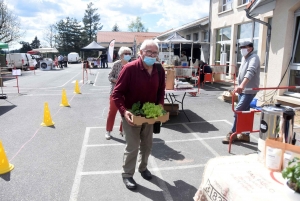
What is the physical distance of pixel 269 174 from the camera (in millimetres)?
1832

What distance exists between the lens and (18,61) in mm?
27359

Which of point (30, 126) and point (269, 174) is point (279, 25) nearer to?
point (269, 174)

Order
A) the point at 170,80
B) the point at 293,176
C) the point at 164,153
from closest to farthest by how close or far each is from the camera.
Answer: the point at 293,176 < the point at 164,153 < the point at 170,80

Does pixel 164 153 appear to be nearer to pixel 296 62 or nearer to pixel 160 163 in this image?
pixel 160 163

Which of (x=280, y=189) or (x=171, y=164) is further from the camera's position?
(x=171, y=164)

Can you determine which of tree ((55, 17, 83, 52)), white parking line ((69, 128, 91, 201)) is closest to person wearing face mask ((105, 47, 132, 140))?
white parking line ((69, 128, 91, 201))

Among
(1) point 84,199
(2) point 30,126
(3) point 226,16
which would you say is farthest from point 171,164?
(3) point 226,16

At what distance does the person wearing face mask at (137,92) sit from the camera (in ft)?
10.1

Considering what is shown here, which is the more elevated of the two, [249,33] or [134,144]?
[249,33]

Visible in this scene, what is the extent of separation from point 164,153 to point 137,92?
187 centimetres

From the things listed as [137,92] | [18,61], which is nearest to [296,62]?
[137,92]

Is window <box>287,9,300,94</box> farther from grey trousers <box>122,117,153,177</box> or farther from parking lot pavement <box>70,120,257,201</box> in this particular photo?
grey trousers <box>122,117,153,177</box>

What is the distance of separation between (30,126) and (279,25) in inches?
331

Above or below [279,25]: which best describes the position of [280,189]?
below
